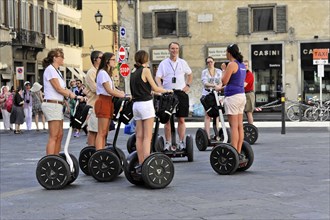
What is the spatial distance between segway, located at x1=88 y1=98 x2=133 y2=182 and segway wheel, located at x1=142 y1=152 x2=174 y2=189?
0.82 metres

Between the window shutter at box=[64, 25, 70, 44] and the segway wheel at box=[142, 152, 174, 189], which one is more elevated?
the window shutter at box=[64, 25, 70, 44]

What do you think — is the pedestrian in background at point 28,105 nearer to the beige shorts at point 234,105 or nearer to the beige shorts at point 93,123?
the beige shorts at point 93,123

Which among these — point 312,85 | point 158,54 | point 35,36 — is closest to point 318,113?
point 312,85

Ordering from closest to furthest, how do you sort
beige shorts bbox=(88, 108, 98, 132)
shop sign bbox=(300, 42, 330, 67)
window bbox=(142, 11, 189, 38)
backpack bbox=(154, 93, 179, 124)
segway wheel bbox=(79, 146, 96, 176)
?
backpack bbox=(154, 93, 179, 124) < segway wheel bbox=(79, 146, 96, 176) < beige shorts bbox=(88, 108, 98, 132) < shop sign bbox=(300, 42, 330, 67) < window bbox=(142, 11, 189, 38)

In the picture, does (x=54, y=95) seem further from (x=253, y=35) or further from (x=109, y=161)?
(x=253, y=35)

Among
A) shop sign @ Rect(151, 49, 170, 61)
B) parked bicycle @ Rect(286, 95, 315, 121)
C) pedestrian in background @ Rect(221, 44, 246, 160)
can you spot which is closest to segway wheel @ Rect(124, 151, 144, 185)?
pedestrian in background @ Rect(221, 44, 246, 160)

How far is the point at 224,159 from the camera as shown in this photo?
1002 centimetres

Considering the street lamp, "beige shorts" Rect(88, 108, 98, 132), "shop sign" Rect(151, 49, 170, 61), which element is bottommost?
"beige shorts" Rect(88, 108, 98, 132)

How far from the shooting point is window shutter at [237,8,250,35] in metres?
35.6

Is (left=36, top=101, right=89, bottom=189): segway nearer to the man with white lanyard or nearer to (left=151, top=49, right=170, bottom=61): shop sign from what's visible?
the man with white lanyard

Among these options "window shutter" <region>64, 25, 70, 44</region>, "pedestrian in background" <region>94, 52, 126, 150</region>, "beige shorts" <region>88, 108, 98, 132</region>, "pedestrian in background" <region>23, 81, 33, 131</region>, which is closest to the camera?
"pedestrian in background" <region>94, 52, 126, 150</region>

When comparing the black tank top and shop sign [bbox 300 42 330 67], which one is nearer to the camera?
the black tank top

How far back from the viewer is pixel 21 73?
39750mm

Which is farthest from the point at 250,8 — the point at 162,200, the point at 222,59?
the point at 162,200
